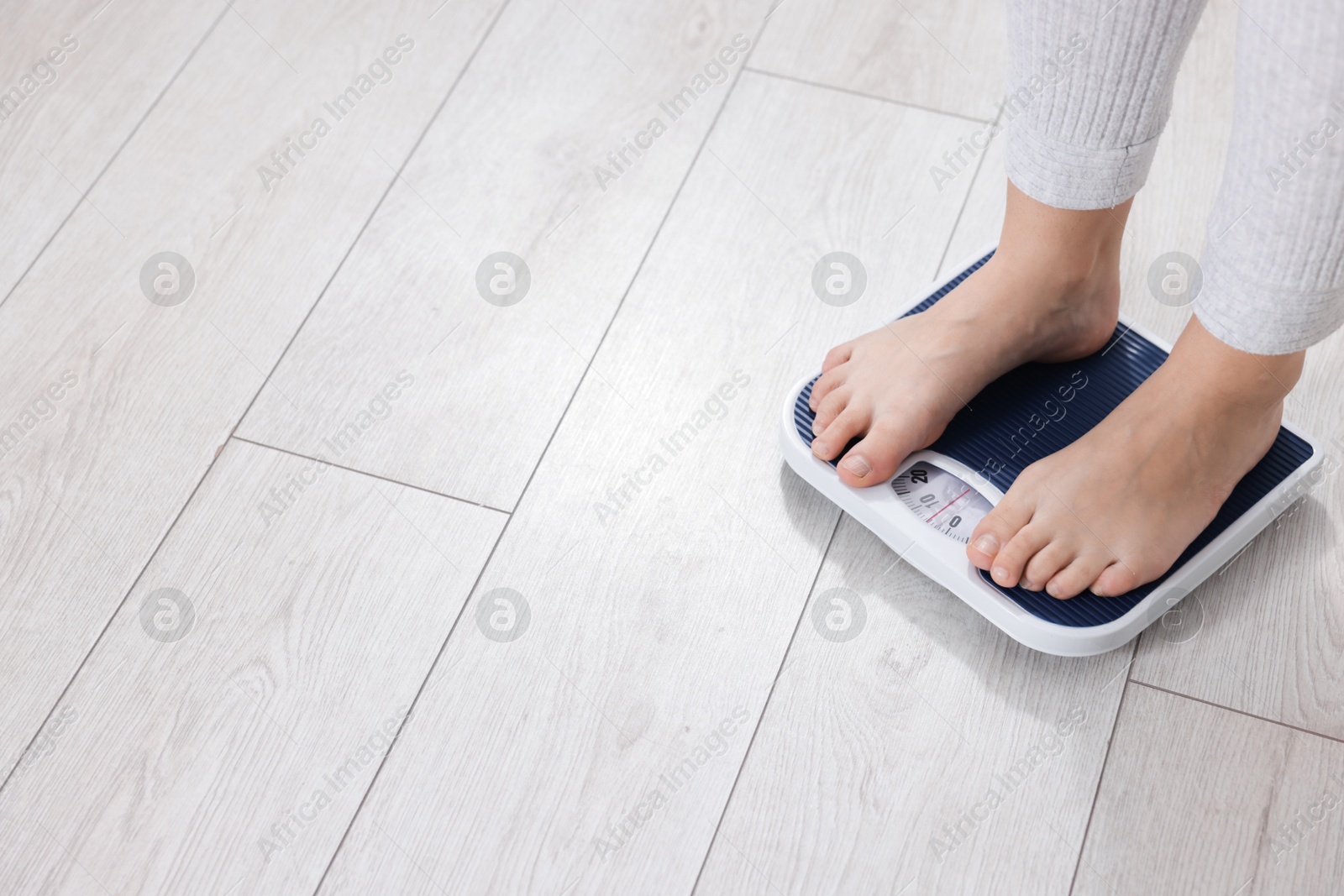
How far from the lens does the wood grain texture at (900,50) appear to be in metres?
1.17

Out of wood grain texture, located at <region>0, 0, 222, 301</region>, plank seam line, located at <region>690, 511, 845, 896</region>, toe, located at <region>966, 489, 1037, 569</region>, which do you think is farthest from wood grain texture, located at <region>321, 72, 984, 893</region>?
wood grain texture, located at <region>0, 0, 222, 301</region>

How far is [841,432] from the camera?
0.86 metres

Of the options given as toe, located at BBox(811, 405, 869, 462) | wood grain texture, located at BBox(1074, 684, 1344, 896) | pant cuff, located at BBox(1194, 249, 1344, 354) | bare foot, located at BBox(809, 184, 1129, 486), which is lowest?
wood grain texture, located at BBox(1074, 684, 1344, 896)

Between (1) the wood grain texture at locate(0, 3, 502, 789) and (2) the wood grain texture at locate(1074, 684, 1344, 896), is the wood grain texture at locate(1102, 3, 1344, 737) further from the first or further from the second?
(1) the wood grain texture at locate(0, 3, 502, 789)

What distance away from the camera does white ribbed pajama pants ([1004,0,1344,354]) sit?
588 mm

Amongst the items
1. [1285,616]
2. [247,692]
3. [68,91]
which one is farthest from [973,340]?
[68,91]

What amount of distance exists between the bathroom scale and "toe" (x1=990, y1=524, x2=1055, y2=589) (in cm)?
1

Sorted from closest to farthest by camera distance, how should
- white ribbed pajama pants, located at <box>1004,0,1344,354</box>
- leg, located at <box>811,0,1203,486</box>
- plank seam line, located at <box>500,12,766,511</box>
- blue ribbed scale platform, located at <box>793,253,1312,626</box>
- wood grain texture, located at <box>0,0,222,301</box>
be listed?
1. white ribbed pajama pants, located at <box>1004,0,1344,354</box>
2. leg, located at <box>811,0,1203,486</box>
3. blue ribbed scale platform, located at <box>793,253,1312,626</box>
4. plank seam line, located at <box>500,12,766,511</box>
5. wood grain texture, located at <box>0,0,222,301</box>

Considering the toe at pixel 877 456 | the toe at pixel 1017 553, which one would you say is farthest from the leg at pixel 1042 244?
the toe at pixel 1017 553

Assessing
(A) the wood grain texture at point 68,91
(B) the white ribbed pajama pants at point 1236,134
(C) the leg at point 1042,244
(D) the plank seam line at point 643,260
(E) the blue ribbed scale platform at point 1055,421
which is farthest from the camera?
(A) the wood grain texture at point 68,91

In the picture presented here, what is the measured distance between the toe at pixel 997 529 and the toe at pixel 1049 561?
2cm

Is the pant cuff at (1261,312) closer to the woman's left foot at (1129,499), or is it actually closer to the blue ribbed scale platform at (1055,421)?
the woman's left foot at (1129,499)

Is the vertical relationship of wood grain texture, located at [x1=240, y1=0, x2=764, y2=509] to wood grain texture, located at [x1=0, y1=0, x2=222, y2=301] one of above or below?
below

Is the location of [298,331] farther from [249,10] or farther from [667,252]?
[249,10]
